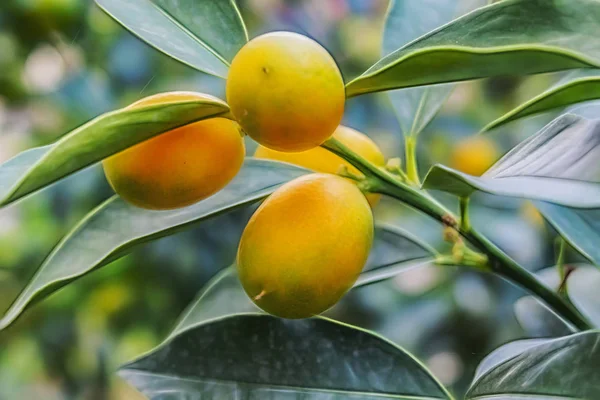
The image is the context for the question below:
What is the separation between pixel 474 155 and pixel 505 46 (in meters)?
0.92

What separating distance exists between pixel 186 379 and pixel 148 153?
0.22m

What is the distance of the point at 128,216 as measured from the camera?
51cm

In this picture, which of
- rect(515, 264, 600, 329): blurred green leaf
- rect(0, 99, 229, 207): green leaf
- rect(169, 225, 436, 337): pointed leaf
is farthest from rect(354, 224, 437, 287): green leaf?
rect(0, 99, 229, 207): green leaf

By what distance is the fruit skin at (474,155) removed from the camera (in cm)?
117

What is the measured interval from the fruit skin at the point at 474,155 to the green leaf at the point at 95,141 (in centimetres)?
85

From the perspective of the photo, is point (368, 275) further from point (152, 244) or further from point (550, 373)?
point (152, 244)

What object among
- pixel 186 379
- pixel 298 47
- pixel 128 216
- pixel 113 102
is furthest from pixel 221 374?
pixel 113 102

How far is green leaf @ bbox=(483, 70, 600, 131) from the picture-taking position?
0.38 m

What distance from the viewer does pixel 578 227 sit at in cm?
55

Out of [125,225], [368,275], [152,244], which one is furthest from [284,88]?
[152,244]

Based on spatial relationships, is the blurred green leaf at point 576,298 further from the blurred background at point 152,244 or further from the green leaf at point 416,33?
the blurred background at point 152,244

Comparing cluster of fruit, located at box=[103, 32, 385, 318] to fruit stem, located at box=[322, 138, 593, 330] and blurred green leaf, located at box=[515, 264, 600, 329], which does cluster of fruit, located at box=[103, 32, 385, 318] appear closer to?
fruit stem, located at box=[322, 138, 593, 330]

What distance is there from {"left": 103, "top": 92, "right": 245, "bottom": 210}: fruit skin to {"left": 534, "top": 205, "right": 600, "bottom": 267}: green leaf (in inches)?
10.2

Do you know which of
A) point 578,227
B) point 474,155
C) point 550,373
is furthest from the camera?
point 474,155
